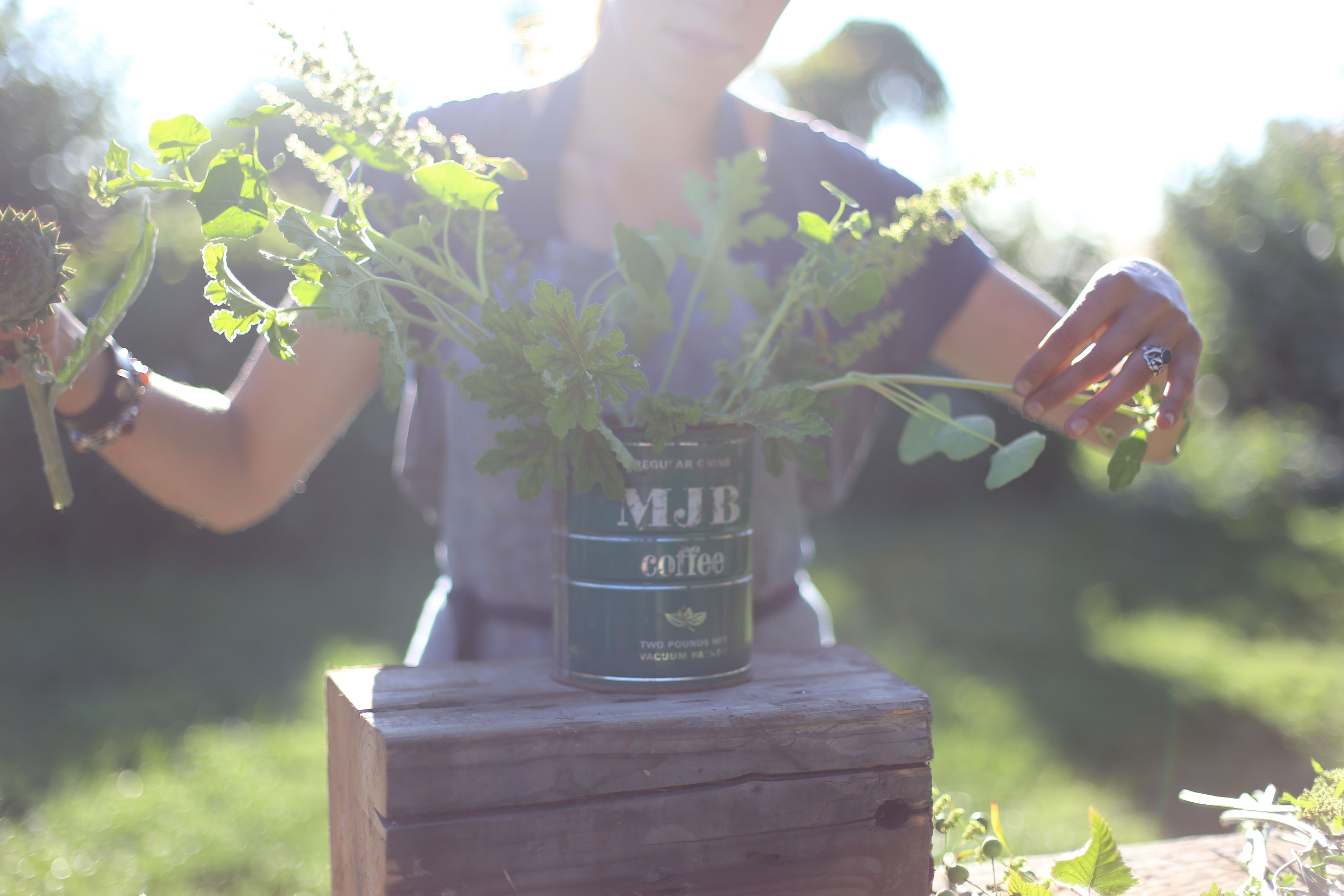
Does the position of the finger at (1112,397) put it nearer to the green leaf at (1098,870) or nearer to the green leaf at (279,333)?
the green leaf at (1098,870)

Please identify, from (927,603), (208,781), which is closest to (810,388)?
(208,781)

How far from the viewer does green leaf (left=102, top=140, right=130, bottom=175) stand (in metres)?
0.89

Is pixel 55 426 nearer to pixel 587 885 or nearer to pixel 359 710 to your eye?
pixel 359 710

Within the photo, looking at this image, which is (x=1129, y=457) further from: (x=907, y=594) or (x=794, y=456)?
(x=907, y=594)

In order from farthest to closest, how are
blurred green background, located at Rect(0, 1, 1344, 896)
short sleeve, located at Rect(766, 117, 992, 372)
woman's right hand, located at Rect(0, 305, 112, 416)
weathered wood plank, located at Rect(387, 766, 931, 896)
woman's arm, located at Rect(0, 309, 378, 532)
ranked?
blurred green background, located at Rect(0, 1, 1344, 896)
short sleeve, located at Rect(766, 117, 992, 372)
woman's arm, located at Rect(0, 309, 378, 532)
woman's right hand, located at Rect(0, 305, 112, 416)
weathered wood plank, located at Rect(387, 766, 931, 896)

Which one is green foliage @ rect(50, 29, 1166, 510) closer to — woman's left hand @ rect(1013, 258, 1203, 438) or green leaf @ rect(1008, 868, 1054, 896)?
woman's left hand @ rect(1013, 258, 1203, 438)

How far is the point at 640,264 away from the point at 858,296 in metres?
0.24

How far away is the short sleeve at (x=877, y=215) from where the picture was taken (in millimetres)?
1467

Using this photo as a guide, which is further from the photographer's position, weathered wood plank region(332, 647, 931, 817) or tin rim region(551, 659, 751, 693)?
tin rim region(551, 659, 751, 693)

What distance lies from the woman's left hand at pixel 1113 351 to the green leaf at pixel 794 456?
8.2 inches

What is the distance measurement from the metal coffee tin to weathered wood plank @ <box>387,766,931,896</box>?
0.13m

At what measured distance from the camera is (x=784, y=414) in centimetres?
97

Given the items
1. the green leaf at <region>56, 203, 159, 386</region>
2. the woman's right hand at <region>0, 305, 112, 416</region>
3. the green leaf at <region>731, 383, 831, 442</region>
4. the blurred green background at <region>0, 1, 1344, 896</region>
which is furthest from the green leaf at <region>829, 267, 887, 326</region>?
the blurred green background at <region>0, 1, 1344, 896</region>

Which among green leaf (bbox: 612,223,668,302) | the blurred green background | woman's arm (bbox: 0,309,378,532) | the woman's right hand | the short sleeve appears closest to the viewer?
the woman's right hand
